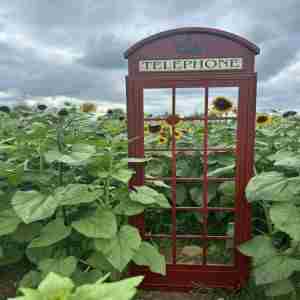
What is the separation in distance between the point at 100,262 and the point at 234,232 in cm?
103

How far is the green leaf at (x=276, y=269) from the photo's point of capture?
6.84 ft

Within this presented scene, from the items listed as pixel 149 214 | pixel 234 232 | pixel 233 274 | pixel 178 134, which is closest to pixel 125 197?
pixel 234 232

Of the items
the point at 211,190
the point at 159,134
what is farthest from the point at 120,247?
the point at 159,134

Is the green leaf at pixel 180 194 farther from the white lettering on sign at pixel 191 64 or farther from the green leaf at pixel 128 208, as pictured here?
the white lettering on sign at pixel 191 64

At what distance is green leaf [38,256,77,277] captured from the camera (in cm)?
197

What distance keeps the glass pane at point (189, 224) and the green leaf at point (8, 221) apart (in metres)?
1.73

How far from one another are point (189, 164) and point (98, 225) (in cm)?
179

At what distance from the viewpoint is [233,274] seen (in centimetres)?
266

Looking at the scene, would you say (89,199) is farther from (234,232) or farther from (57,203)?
(234,232)

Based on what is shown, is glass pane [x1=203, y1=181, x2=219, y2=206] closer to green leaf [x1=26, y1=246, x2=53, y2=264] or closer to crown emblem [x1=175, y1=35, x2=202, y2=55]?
crown emblem [x1=175, y1=35, x2=202, y2=55]

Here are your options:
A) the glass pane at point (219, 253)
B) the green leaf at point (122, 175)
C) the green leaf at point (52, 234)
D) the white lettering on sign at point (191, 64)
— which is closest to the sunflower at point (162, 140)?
the glass pane at point (219, 253)

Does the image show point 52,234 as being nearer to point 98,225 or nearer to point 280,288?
point 98,225

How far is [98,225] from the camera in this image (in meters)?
1.97

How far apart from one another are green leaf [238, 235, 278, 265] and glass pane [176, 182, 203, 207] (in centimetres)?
71
